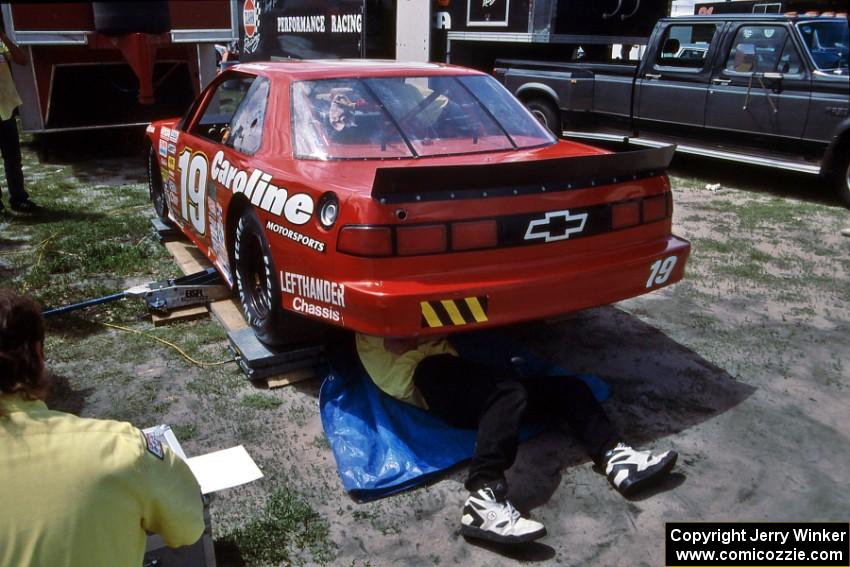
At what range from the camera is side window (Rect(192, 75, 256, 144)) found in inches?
179

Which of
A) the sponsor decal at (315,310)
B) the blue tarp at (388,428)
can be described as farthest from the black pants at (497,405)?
the sponsor decal at (315,310)

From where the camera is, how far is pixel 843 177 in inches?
291

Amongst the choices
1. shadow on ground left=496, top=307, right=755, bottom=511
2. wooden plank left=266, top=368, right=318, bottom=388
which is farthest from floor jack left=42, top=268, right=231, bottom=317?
shadow on ground left=496, top=307, right=755, bottom=511

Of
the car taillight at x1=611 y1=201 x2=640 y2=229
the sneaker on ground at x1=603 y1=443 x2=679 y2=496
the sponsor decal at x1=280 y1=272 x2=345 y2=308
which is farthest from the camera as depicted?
the car taillight at x1=611 y1=201 x2=640 y2=229

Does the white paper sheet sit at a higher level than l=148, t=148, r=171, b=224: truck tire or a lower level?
lower

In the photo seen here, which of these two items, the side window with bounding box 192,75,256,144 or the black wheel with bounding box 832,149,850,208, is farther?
the black wheel with bounding box 832,149,850,208

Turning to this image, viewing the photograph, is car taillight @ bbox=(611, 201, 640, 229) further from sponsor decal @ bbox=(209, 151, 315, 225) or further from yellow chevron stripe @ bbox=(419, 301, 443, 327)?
sponsor decal @ bbox=(209, 151, 315, 225)

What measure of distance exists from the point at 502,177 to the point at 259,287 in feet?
5.15

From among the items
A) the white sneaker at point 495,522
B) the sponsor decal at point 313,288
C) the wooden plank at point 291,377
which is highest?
the sponsor decal at point 313,288

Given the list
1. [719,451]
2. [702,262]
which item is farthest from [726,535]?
[702,262]

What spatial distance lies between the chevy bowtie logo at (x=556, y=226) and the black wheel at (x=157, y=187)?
12.2ft

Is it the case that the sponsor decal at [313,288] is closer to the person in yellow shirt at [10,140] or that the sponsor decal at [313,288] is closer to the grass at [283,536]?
the grass at [283,536]

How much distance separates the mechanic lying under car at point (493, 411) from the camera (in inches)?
103

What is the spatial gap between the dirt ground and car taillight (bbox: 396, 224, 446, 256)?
0.91 m
